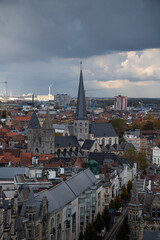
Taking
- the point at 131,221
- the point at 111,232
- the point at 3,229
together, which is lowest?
the point at 111,232

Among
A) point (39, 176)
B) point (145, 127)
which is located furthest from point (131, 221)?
point (145, 127)

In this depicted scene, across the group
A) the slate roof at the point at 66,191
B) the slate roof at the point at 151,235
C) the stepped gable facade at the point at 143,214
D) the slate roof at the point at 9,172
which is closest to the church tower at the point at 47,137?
the slate roof at the point at 9,172

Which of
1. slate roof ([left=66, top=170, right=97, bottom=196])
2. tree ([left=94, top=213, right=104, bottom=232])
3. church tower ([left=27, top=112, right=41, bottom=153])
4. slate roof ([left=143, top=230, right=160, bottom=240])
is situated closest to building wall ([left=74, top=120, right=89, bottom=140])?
church tower ([left=27, top=112, right=41, bottom=153])

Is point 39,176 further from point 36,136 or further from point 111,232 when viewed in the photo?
point 36,136

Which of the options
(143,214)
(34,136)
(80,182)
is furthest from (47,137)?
(143,214)

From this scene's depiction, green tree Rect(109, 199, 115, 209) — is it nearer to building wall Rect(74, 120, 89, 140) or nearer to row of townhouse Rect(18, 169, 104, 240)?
row of townhouse Rect(18, 169, 104, 240)

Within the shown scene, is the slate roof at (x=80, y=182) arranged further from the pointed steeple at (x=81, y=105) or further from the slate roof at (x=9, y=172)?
the pointed steeple at (x=81, y=105)
